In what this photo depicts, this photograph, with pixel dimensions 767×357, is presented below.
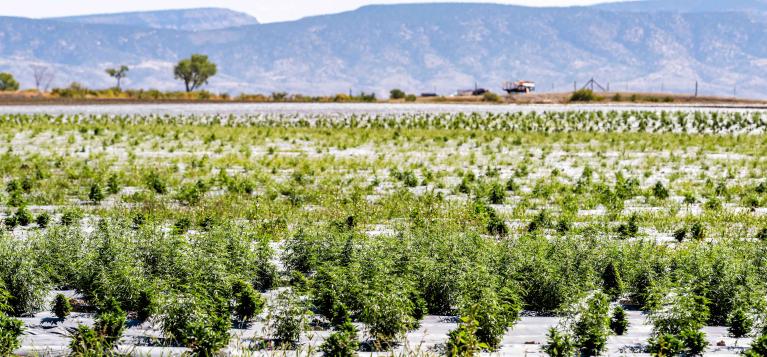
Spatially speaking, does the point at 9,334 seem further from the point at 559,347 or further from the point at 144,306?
the point at 559,347

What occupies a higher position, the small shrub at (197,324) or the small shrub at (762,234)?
the small shrub at (197,324)

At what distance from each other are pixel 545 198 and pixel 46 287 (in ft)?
42.8

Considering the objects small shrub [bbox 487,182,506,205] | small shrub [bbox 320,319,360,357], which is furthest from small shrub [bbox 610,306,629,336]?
small shrub [bbox 487,182,506,205]

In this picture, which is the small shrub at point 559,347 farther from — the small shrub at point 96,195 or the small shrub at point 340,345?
the small shrub at point 96,195

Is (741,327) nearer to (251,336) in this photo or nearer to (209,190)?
(251,336)

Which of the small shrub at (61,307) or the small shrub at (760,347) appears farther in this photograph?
the small shrub at (61,307)

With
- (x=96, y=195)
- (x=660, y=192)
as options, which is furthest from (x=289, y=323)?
(x=660, y=192)

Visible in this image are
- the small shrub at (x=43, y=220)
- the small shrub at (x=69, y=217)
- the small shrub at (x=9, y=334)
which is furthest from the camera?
the small shrub at (x=43, y=220)

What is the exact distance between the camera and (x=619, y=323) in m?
10.9

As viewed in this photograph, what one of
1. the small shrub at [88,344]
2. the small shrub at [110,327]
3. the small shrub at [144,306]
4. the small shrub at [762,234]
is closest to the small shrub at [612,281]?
the small shrub at [762,234]

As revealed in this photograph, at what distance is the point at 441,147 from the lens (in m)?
39.1

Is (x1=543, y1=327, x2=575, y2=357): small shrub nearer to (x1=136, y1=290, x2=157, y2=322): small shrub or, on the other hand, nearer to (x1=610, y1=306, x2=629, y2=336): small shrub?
(x1=610, y1=306, x2=629, y2=336): small shrub

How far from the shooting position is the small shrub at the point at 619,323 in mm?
10812

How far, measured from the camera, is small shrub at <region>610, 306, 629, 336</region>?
10812 mm
